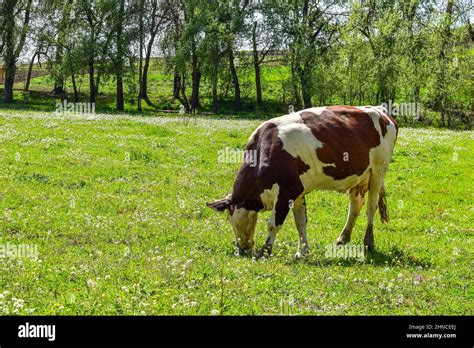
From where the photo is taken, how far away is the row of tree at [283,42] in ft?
190

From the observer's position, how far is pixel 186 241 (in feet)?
42.8

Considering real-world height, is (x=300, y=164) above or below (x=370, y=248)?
above

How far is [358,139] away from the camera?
505 inches

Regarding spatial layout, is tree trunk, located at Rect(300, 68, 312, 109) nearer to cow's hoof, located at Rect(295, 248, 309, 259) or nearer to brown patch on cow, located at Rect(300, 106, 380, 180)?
brown patch on cow, located at Rect(300, 106, 380, 180)

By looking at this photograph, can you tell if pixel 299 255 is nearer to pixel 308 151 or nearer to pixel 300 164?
pixel 300 164

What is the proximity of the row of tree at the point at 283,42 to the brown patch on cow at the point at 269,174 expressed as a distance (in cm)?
4791

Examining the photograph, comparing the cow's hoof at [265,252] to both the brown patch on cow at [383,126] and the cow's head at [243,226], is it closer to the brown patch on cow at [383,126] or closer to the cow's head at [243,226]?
the cow's head at [243,226]

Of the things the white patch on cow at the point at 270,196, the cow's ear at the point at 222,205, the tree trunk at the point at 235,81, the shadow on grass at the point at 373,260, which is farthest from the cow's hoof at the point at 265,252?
the tree trunk at the point at 235,81

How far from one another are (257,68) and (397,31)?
55.7 ft

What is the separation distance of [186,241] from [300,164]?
335 centimetres

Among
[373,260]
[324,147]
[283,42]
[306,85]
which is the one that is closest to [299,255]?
[373,260]

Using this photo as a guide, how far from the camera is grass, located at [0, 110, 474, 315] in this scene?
827 centimetres
